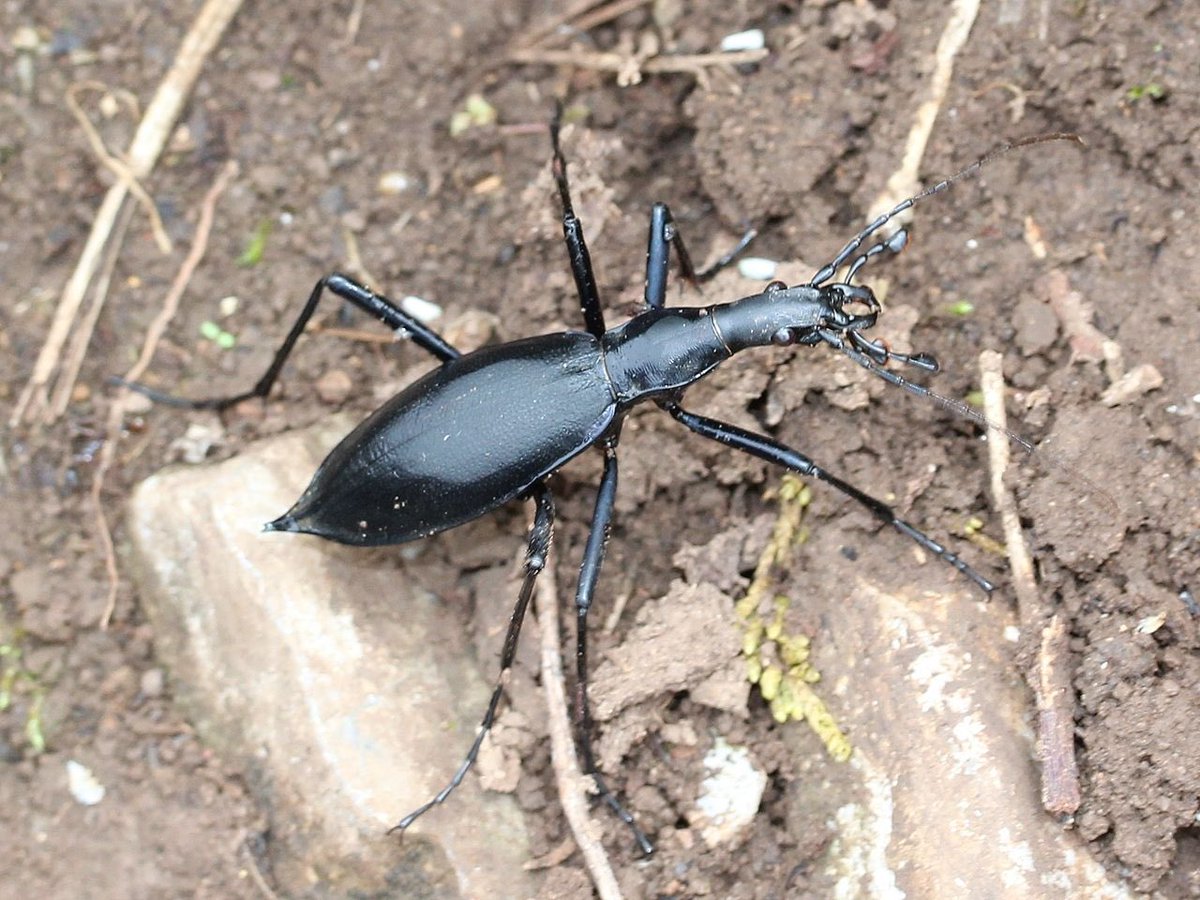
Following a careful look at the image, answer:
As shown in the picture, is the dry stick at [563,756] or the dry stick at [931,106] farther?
the dry stick at [931,106]

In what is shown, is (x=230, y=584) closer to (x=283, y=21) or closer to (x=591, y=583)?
(x=591, y=583)

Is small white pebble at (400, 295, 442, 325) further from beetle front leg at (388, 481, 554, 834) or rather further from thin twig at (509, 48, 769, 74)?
thin twig at (509, 48, 769, 74)

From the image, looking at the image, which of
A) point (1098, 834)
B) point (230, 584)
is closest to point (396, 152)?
point (230, 584)

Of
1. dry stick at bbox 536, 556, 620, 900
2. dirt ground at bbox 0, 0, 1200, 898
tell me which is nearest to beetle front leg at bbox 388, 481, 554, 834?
dry stick at bbox 536, 556, 620, 900

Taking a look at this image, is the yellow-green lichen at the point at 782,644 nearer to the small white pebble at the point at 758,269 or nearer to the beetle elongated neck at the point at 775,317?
the beetle elongated neck at the point at 775,317

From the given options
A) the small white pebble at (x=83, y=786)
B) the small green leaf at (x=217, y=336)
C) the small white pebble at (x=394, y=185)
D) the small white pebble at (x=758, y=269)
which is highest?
the small white pebble at (x=394, y=185)

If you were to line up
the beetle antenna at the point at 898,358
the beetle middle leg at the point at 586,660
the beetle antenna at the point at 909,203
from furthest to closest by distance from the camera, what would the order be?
the beetle middle leg at the point at 586,660 < the beetle antenna at the point at 909,203 < the beetle antenna at the point at 898,358

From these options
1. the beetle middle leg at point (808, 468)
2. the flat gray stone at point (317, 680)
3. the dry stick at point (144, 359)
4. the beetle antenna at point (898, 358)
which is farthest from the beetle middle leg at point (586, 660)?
the dry stick at point (144, 359)
